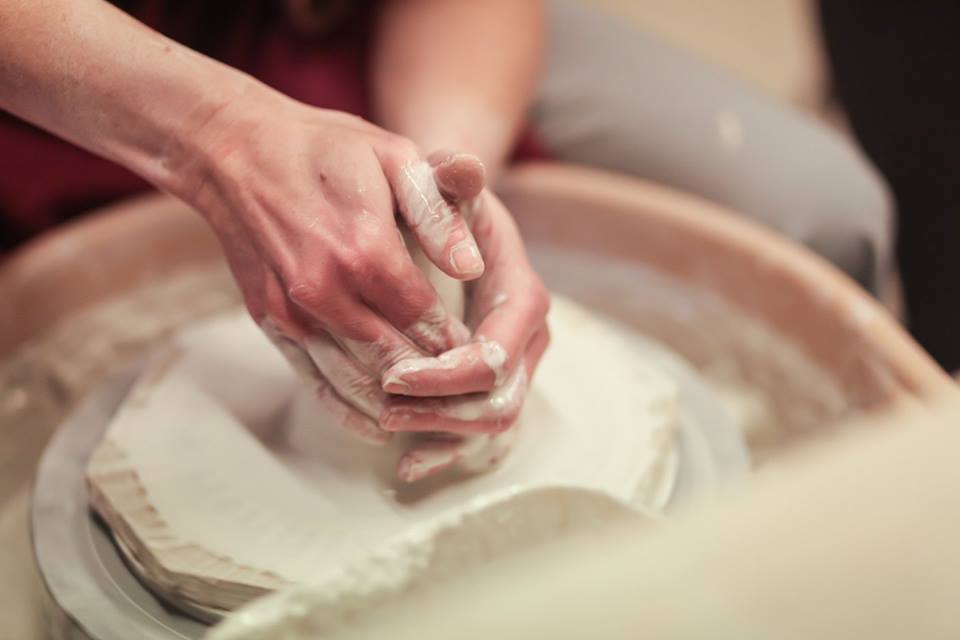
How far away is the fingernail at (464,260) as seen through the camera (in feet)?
2.01

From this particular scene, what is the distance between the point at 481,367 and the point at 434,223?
0.11 meters

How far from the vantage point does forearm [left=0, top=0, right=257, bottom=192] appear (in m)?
0.67

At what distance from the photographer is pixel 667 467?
2.54 ft

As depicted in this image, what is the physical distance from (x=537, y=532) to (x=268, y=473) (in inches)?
9.7

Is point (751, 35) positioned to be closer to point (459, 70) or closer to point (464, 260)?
point (459, 70)

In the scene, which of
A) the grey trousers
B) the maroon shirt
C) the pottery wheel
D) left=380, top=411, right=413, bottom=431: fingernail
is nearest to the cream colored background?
the grey trousers

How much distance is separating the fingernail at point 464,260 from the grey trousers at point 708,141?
2.22 feet

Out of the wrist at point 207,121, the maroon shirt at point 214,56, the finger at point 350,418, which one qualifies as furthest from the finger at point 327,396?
the maroon shirt at point 214,56

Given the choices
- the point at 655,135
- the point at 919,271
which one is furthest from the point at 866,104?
the point at 655,135

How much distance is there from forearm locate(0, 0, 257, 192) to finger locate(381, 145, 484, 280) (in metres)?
0.16

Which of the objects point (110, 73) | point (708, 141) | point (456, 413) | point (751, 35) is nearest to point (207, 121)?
point (110, 73)

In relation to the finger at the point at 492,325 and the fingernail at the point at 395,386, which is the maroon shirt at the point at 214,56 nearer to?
the finger at the point at 492,325

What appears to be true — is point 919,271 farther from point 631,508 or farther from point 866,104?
point 631,508

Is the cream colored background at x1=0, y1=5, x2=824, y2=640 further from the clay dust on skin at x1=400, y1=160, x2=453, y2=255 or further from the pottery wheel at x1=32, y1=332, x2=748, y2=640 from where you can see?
the clay dust on skin at x1=400, y1=160, x2=453, y2=255
